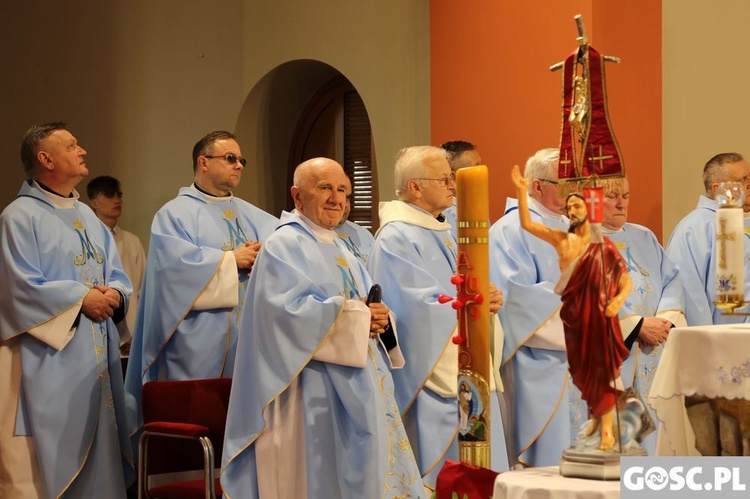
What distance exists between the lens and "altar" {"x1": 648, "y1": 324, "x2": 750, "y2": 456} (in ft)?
10.5

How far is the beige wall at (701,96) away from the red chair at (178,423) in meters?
3.34

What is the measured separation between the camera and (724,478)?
110 inches

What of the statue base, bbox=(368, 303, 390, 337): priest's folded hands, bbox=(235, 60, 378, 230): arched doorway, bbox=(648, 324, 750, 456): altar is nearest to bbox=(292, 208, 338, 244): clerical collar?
bbox=(368, 303, 390, 337): priest's folded hands

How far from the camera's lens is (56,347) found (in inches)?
212

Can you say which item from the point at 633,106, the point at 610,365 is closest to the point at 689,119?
the point at 633,106

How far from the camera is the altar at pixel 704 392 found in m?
3.21

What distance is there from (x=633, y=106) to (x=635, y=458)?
4504mm

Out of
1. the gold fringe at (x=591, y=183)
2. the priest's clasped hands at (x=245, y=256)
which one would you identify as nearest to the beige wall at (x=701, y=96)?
the priest's clasped hands at (x=245, y=256)

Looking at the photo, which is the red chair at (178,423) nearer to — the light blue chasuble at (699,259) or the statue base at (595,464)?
the statue base at (595,464)

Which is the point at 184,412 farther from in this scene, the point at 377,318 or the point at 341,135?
the point at 341,135

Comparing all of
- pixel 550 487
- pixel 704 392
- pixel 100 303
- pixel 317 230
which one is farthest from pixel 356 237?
pixel 550 487

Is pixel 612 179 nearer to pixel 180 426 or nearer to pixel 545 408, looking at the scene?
pixel 180 426

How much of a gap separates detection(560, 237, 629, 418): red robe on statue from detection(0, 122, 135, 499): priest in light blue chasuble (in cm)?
310

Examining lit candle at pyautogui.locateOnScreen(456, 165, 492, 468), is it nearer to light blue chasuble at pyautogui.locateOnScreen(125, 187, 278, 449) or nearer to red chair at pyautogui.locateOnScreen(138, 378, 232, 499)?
red chair at pyautogui.locateOnScreen(138, 378, 232, 499)
